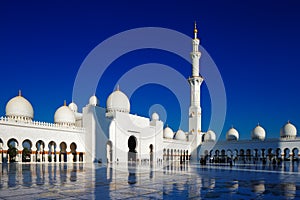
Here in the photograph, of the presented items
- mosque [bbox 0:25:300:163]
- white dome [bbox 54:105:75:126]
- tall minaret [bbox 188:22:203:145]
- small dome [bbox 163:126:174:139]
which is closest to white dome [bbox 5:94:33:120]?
mosque [bbox 0:25:300:163]

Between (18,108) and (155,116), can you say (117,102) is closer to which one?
(155,116)

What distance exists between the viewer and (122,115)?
1275 inches

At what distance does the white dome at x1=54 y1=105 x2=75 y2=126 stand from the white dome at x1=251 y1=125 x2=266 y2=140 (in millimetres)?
26663

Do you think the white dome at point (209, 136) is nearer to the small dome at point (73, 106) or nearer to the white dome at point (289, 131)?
the white dome at point (289, 131)

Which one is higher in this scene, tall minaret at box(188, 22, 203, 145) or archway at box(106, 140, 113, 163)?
tall minaret at box(188, 22, 203, 145)

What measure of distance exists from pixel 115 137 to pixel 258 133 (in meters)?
22.6

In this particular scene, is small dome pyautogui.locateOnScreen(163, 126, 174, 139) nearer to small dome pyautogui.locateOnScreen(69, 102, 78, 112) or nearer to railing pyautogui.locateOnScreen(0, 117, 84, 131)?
small dome pyautogui.locateOnScreen(69, 102, 78, 112)

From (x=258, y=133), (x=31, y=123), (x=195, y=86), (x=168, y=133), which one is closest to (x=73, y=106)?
(x=31, y=123)

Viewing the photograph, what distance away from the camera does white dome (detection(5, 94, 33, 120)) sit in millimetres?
25500

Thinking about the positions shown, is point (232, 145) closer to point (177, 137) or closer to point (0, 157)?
point (177, 137)

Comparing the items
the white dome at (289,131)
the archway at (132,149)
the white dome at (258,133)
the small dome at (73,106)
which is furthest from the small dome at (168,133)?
the white dome at (289,131)

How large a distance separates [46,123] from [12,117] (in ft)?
9.51

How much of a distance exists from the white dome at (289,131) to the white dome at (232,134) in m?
7.98

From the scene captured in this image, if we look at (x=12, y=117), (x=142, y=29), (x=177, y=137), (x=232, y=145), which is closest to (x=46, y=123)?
(x=12, y=117)
